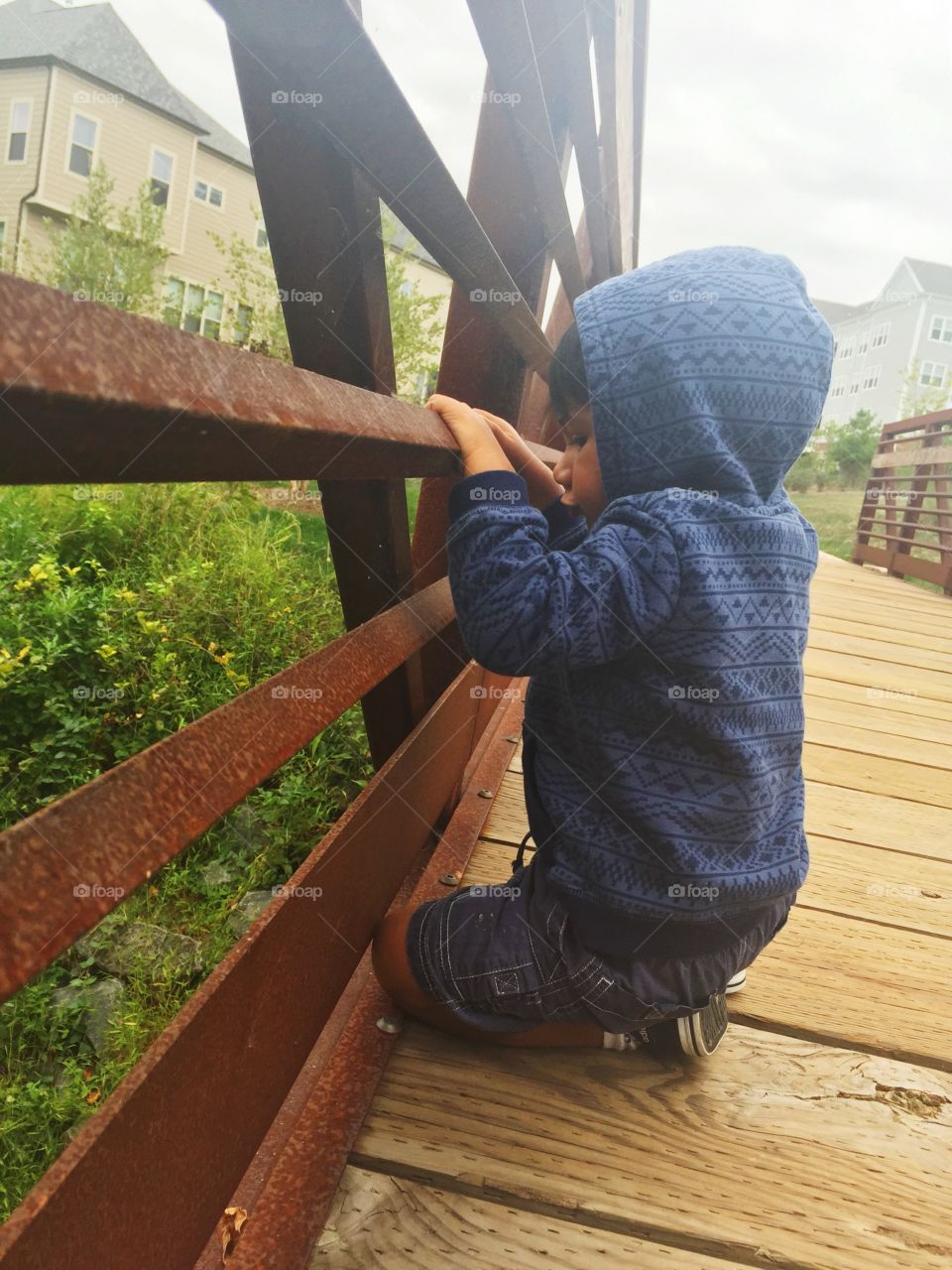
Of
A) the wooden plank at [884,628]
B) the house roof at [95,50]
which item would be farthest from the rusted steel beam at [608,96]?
the house roof at [95,50]

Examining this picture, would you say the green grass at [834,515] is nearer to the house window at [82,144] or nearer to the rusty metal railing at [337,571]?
the rusty metal railing at [337,571]

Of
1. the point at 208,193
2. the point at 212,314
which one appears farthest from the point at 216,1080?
the point at 208,193

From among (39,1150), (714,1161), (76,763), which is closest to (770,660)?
(714,1161)

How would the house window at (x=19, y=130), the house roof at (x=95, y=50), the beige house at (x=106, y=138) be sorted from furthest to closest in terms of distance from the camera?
the house window at (x=19, y=130) → the beige house at (x=106, y=138) → the house roof at (x=95, y=50)

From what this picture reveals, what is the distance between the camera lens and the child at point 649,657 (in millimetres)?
1050

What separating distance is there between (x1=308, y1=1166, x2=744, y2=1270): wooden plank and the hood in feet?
2.86

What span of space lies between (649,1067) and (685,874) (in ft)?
1.13

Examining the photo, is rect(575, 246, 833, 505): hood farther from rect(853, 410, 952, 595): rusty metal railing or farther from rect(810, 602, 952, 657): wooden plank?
rect(853, 410, 952, 595): rusty metal railing

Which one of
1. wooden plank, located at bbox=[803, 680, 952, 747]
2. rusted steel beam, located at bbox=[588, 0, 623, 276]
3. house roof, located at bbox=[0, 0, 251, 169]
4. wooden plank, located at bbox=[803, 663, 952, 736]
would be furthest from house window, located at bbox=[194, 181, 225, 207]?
wooden plank, located at bbox=[803, 680, 952, 747]

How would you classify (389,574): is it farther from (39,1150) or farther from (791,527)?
(39,1150)

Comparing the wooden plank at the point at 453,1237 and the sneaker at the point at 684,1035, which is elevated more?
the sneaker at the point at 684,1035

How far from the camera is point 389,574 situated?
117cm

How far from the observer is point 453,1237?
0.96 metres

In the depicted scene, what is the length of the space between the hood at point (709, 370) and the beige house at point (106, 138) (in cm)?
1790
